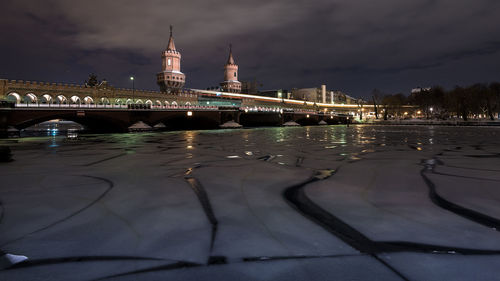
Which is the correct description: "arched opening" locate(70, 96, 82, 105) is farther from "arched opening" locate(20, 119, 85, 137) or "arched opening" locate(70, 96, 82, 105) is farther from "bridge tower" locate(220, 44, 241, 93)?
"bridge tower" locate(220, 44, 241, 93)

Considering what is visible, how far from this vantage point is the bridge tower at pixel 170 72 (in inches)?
4190

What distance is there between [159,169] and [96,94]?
6659 cm

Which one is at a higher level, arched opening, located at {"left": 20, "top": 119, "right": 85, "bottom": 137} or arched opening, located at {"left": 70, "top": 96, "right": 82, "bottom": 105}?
arched opening, located at {"left": 70, "top": 96, "right": 82, "bottom": 105}

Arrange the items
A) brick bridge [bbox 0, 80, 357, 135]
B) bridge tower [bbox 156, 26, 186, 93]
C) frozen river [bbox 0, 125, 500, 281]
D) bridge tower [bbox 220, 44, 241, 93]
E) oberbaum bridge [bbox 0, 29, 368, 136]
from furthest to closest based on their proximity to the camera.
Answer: bridge tower [bbox 220, 44, 241, 93], bridge tower [bbox 156, 26, 186, 93], oberbaum bridge [bbox 0, 29, 368, 136], brick bridge [bbox 0, 80, 357, 135], frozen river [bbox 0, 125, 500, 281]

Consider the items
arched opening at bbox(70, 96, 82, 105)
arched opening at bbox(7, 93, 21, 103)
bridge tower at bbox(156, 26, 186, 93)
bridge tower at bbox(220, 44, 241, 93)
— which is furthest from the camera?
bridge tower at bbox(220, 44, 241, 93)

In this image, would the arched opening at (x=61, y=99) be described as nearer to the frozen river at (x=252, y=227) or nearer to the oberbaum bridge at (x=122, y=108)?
the oberbaum bridge at (x=122, y=108)

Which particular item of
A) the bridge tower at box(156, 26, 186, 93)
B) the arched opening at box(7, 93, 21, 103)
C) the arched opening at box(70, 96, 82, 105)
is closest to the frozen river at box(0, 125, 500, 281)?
the arched opening at box(7, 93, 21, 103)

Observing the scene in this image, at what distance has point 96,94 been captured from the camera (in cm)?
→ 6731

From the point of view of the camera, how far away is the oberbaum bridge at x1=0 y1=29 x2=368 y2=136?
42219mm

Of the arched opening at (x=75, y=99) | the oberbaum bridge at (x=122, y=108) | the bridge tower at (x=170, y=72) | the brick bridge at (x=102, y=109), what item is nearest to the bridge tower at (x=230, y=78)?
the oberbaum bridge at (x=122, y=108)

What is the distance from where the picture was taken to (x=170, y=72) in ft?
350

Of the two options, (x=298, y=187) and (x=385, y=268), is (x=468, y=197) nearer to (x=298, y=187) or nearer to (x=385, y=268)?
(x=298, y=187)

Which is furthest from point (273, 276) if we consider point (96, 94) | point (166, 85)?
point (166, 85)

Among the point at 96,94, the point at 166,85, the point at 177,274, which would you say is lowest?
the point at 177,274
